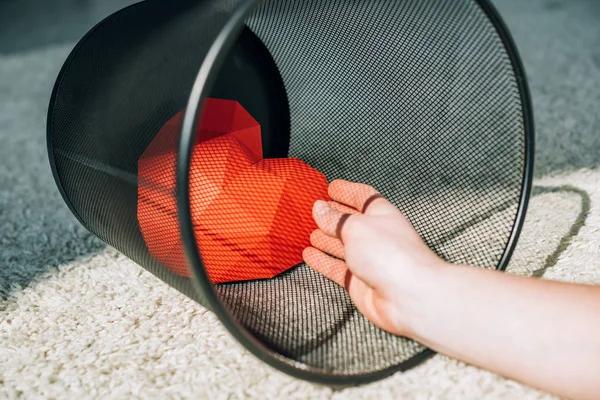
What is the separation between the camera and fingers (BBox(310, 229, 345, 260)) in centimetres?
59

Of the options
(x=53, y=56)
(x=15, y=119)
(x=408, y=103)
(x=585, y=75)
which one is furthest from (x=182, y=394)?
(x=53, y=56)

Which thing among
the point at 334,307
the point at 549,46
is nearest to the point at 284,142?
the point at 334,307

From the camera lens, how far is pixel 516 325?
43cm

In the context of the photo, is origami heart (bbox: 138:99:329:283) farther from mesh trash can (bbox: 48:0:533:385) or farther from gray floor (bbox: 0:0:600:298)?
gray floor (bbox: 0:0:600:298)

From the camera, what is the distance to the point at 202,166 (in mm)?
591

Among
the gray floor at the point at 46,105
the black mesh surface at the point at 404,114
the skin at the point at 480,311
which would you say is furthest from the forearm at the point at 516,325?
the gray floor at the point at 46,105

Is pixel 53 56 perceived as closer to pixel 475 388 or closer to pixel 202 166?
pixel 202 166

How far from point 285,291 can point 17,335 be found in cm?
27

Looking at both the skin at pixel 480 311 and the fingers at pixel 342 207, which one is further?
the fingers at pixel 342 207

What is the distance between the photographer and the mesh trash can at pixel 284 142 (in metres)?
0.46

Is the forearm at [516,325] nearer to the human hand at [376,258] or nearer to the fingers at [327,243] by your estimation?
the human hand at [376,258]

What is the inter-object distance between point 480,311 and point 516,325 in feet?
0.09

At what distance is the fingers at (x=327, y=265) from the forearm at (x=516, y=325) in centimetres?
12

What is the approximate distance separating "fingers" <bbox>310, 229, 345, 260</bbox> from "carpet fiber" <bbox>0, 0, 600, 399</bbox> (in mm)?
138
